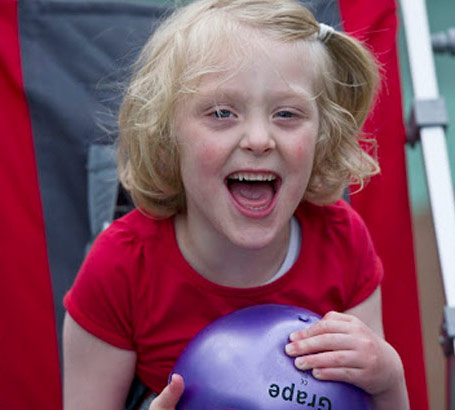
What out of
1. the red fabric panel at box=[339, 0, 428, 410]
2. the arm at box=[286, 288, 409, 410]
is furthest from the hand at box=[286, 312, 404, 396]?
the red fabric panel at box=[339, 0, 428, 410]

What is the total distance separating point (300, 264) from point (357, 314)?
0.14 metres

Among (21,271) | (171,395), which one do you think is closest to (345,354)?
(171,395)

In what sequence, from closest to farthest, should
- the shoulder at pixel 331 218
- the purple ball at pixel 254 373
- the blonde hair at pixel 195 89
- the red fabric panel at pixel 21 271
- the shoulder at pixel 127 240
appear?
the purple ball at pixel 254 373
the blonde hair at pixel 195 89
the shoulder at pixel 127 240
the shoulder at pixel 331 218
the red fabric panel at pixel 21 271

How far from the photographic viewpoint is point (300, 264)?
1425 millimetres

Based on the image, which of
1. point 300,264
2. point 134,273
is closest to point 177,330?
point 134,273

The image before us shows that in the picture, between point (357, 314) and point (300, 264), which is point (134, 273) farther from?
point (357, 314)

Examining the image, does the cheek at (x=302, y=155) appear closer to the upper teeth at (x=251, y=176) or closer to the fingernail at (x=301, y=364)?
the upper teeth at (x=251, y=176)

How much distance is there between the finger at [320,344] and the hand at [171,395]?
6.0 inches

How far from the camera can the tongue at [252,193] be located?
1.25 meters

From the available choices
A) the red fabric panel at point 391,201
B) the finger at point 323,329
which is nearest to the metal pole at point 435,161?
the red fabric panel at point 391,201

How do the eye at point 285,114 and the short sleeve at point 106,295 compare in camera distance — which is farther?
the short sleeve at point 106,295

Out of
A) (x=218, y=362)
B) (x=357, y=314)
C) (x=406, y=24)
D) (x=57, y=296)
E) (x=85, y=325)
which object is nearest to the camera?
(x=218, y=362)

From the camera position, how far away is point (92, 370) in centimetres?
139

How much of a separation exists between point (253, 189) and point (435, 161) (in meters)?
0.53
